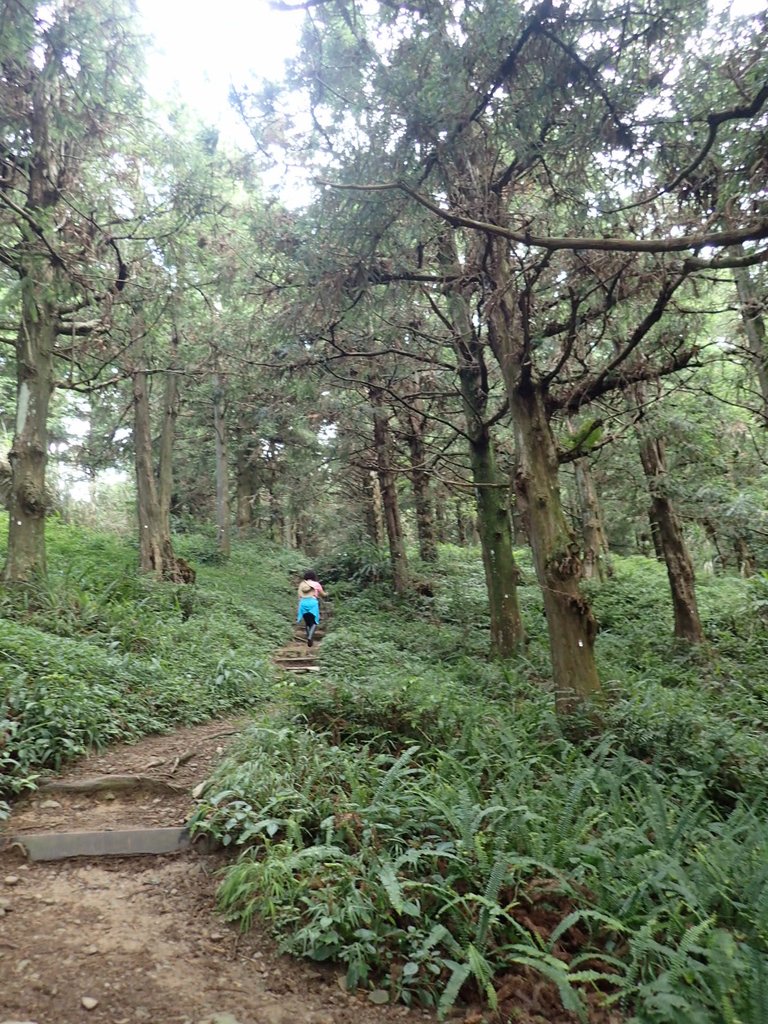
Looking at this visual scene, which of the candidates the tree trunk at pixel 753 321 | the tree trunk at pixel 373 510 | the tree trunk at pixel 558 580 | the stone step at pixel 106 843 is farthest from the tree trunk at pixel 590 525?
the stone step at pixel 106 843

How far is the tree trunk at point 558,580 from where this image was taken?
631 centimetres

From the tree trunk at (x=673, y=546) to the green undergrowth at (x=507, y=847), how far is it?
3.70 metres

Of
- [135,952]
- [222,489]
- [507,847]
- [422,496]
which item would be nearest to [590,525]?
[422,496]

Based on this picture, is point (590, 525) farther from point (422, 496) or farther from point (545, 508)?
point (545, 508)

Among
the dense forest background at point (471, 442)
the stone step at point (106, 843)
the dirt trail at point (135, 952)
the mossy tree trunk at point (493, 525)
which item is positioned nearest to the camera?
the dirt trail at point (135, 952)

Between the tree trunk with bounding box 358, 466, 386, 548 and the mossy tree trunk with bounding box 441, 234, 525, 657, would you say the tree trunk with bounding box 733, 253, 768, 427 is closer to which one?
the mossy tree trunk with bounding box 441, 234, 525, 657

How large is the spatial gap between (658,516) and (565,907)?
8.74 metres

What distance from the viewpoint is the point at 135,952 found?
295cm

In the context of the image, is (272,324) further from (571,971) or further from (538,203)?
(571,971)

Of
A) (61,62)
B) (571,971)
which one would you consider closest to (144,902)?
(571,971)

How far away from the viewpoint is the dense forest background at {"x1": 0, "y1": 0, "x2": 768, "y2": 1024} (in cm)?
324

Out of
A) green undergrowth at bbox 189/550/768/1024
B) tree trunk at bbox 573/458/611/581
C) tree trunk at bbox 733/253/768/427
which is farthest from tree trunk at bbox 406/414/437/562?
green undergrowth at bbox 189/550/768/1024

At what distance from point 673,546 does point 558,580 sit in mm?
5368

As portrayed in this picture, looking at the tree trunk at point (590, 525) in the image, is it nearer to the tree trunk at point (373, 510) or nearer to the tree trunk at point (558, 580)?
the tree trunk at point (373, 510)
